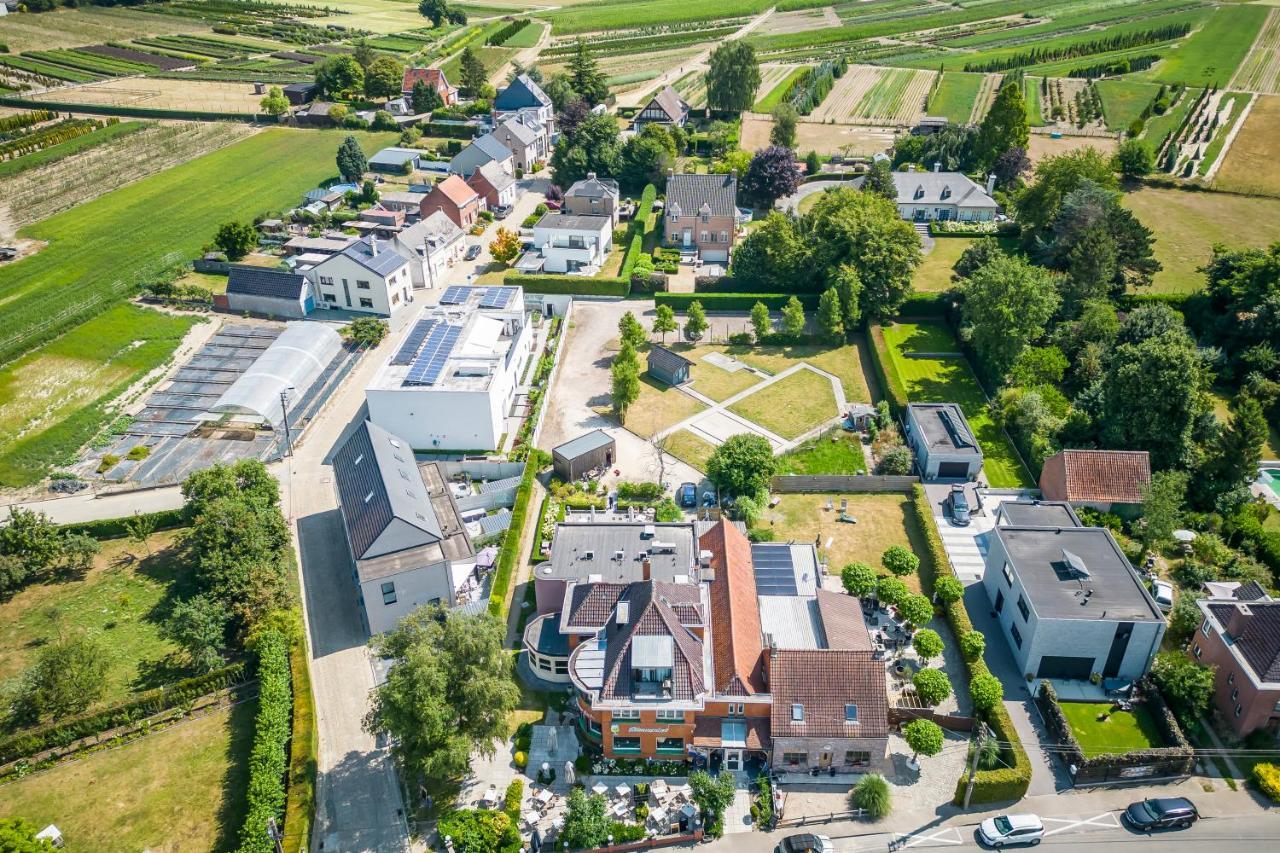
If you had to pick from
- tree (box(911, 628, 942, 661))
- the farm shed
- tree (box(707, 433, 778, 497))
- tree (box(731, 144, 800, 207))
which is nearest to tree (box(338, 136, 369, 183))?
tree (box(731, 144, 800, 207))

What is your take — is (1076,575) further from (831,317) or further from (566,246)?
(566,246)

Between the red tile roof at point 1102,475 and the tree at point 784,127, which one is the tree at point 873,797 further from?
the tree at point 784,127

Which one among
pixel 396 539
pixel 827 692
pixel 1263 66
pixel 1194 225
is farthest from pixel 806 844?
pixel 1263 66

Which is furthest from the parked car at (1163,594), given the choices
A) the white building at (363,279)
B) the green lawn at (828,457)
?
the white building at (363,279)

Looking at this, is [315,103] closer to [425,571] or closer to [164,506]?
[164,506]

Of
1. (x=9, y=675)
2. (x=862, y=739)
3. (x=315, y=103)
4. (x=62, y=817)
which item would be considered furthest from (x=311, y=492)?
(x=315, y=103)
